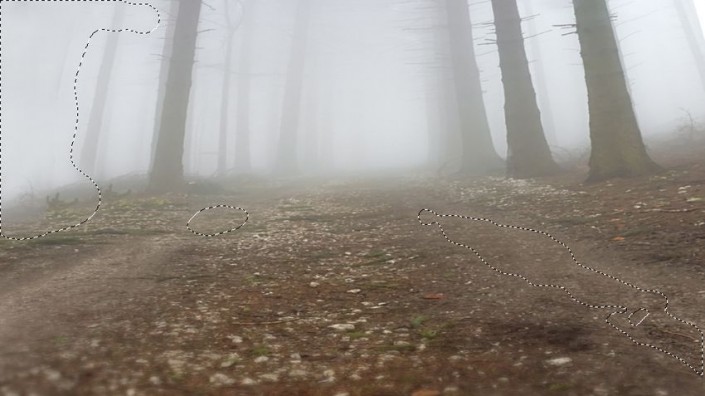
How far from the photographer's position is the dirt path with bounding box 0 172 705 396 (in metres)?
2.51

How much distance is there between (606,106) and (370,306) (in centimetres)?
678

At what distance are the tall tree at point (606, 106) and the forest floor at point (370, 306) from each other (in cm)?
58

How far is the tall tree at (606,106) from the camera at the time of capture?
Result: 795cm

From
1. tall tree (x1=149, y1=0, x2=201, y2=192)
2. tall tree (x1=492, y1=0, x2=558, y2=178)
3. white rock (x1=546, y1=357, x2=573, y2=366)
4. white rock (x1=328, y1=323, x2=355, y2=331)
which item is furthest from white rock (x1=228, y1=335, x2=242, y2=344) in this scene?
tall tree (x1=149, y1=0, x2=201, y2=192)

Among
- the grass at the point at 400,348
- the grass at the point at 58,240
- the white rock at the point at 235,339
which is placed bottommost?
the white rock at the point at 235,339

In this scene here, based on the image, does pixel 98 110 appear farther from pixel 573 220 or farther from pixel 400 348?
pixel 400 348

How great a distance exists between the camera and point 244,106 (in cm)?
3009

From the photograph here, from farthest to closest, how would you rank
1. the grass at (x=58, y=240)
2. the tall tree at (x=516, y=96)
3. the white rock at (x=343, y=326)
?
the tall tree at (x=516, y=96)
the grass at (x=58, y=240)
the white rock at (x=343, y=326)

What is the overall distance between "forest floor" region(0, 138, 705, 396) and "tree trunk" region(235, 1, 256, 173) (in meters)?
20.5

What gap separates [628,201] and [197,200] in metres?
9.05

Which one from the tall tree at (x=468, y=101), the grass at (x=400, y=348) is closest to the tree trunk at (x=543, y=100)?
the tall tree at (x=468, y=101)

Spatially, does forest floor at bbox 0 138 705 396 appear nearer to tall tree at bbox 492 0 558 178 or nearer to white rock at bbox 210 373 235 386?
white rock at bbox 210 373 235 386

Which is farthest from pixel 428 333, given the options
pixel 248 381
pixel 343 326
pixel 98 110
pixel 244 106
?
pixel 244 106

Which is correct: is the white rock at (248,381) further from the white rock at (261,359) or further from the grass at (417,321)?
the grass at (417,321)
